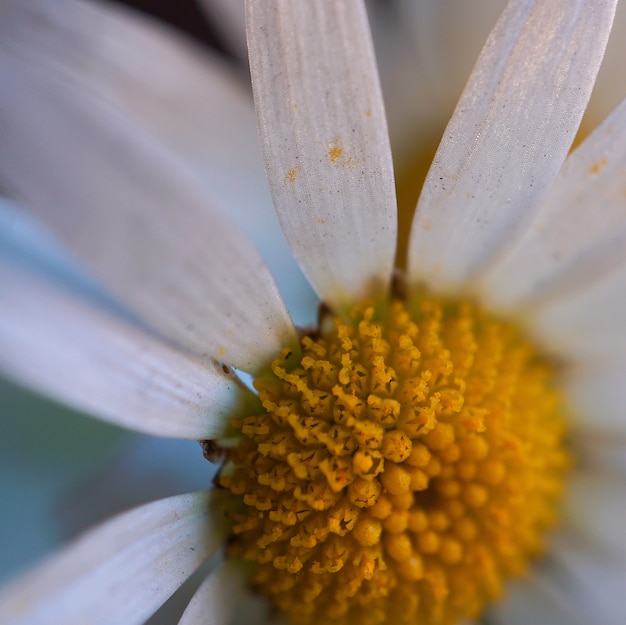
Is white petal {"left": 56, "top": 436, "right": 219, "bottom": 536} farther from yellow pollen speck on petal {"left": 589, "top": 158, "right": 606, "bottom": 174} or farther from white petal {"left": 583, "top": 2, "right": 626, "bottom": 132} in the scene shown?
white petal {"left": 583, "top": 2, "right": 626, "bottom": 132}

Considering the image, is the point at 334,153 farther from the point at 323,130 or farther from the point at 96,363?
the point at 96,363

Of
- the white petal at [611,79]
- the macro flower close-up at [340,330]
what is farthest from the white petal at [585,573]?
the white petal at [611,79]

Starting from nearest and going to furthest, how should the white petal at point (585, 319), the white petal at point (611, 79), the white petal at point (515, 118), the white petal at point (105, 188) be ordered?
the white petal at point (105, 188), the white petal at point (515, 118), the white petal at point (585, 319), the white petal at point (611, 79)

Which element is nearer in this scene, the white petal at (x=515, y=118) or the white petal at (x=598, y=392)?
the white petal at (x=515, y=118)

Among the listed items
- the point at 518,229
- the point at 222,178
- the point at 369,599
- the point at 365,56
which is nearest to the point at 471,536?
the point at 369,599

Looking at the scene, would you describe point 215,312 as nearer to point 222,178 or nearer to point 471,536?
point 471,536

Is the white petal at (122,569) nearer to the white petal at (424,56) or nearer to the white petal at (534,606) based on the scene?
the white petal at (534,606)

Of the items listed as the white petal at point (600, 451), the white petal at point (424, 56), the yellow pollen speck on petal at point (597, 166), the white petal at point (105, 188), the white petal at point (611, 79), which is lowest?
the white petal at point (105, 188)
